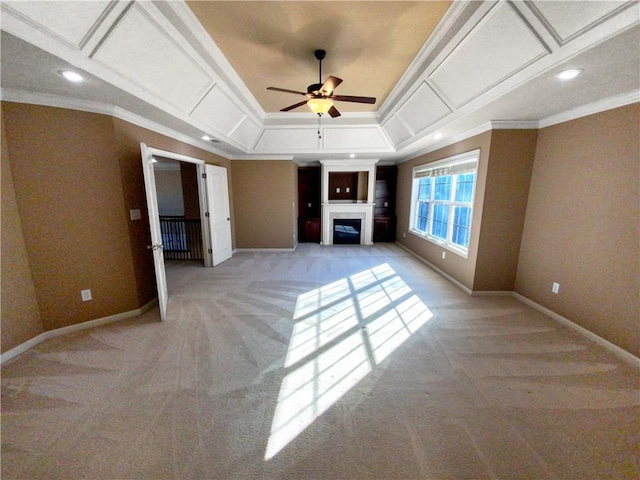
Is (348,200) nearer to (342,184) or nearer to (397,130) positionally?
(342,184)

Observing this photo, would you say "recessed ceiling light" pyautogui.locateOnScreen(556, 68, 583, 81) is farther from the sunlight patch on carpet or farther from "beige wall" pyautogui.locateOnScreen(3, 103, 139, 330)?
"beige wall" pyautogui.locateOnScreen(3, 103, 139, 330)

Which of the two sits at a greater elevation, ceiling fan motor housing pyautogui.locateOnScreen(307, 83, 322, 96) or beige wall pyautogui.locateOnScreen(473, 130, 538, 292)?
ceiling fan motor housing pyautogui.locateOnScreen(307, 83, 322, 96)

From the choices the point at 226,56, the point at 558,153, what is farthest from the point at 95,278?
the point at 558,153

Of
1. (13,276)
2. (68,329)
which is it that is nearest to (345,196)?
(68,329)

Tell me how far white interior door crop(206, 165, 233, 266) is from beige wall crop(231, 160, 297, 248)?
493 millimetres

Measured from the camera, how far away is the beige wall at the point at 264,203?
577 centimetres

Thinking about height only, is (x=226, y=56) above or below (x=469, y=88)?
above

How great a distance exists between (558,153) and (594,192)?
652 millimetres

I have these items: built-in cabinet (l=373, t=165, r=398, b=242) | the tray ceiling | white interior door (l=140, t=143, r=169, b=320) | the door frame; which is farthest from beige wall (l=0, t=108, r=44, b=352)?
built-in cabinet (l=373, t=165, r=398, b=242)

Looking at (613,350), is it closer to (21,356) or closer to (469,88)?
(469,88)

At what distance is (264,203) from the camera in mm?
5914

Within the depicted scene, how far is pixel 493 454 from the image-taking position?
54.6 inches

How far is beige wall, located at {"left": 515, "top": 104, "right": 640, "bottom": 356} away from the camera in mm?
2180

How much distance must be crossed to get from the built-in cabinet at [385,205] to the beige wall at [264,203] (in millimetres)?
2574
